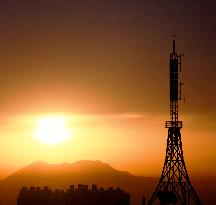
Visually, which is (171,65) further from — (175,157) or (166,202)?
(166,202)

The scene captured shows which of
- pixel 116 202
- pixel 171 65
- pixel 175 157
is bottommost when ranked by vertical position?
pixel 116 202

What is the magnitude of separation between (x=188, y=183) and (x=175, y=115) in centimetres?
1092

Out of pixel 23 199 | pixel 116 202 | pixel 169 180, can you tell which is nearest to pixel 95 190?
pixel 116 202

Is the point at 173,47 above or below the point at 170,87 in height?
above

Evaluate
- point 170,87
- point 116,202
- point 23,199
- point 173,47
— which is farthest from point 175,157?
point 23,199

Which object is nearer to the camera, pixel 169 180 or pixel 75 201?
pixel 169 180

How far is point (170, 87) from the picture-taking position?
8500 centimetres

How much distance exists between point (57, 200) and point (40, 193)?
4.20 m

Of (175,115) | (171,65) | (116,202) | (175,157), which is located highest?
(171,65)

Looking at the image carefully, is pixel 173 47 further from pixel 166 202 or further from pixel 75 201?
pixel 75 201

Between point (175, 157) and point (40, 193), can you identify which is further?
point (40, 193)

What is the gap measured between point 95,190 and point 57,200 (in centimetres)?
857

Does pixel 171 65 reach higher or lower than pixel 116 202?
higher

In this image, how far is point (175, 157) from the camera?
279 ft
